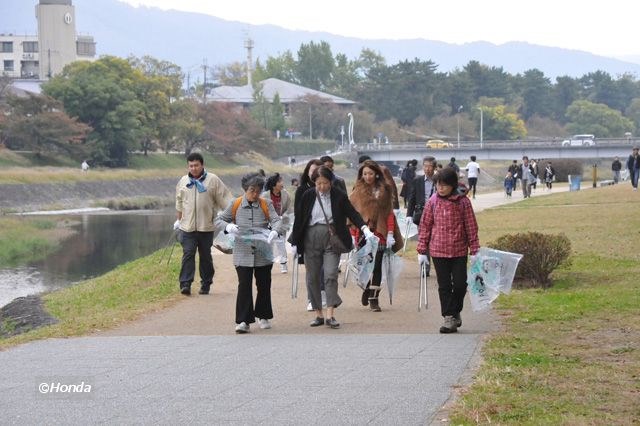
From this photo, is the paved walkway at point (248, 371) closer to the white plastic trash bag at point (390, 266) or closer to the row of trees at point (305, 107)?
the white plastic trash bag at point (390, 266)

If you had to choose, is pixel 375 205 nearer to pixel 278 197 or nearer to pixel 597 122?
pixel 278 197

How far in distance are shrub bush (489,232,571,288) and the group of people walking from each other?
7.87 feet

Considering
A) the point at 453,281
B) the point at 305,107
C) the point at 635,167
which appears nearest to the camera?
the point at 453,281

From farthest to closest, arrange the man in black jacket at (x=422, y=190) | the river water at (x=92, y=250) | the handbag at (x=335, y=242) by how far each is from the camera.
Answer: the river water at (x=92, y=250)
the man in black jacket at (x=422, y=190)
the handbag at (x=335, y=242)

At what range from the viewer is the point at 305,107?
11231 centimetres

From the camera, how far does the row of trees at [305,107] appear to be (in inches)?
2717

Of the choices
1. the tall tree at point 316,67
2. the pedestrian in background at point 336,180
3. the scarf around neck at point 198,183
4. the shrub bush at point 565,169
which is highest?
the tall tree at point 316,67

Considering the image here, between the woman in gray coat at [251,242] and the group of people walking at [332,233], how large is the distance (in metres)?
0.01

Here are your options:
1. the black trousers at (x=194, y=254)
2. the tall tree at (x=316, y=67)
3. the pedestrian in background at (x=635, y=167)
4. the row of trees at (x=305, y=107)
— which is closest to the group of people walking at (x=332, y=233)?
the black trousers at (x=194, y=254)

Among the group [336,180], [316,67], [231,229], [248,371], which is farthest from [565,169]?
[248,371]

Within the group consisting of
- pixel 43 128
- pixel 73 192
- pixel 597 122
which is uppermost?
pixel 597 122

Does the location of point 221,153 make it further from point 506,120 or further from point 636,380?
point 636,380

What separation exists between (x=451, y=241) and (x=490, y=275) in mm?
655

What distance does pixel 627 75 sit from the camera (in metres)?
162
